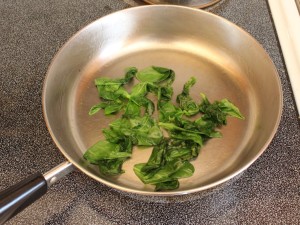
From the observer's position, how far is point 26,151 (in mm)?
740

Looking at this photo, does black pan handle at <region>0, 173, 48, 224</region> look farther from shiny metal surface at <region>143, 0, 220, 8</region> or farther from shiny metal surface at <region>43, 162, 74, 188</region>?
shiny metal surface at <region>143, 0, 220, 8</region>

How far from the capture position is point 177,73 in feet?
2.85

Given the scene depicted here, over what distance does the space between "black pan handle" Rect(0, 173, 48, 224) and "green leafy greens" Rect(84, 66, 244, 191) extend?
0.13 meters

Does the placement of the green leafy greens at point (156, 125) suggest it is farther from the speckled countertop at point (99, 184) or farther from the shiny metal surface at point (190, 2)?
the shiny metal surface at point (190, 2)

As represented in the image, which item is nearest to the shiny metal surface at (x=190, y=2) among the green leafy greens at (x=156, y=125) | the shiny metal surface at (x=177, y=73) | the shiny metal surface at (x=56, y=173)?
the shiny metal surface at (x=177, y=73)

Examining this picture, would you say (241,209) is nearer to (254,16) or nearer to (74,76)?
(74,76)

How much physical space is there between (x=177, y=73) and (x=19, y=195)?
0.47 meters

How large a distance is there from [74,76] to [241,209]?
46cm

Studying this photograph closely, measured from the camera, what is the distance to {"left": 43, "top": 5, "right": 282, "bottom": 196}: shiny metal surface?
27.8 inches

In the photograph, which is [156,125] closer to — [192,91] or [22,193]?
[192,91]

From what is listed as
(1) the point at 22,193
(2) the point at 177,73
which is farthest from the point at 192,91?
(1) the point at 22,193

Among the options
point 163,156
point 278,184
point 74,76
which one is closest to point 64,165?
point 163,156

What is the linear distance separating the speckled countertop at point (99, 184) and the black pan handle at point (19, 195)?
11 cm

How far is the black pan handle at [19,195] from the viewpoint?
52 cm
